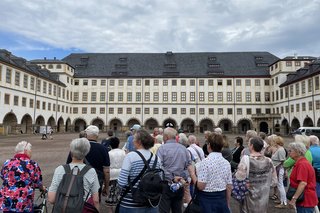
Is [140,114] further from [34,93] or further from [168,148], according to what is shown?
[168,148]

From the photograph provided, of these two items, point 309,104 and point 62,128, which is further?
point 62,128

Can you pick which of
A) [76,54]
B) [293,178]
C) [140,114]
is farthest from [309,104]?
[76,54]

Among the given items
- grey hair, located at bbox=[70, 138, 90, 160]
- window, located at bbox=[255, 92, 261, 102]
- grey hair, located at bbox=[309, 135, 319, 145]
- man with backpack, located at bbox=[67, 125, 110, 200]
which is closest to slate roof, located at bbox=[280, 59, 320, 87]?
window, located at bbox=[255, 92, 261, 102]

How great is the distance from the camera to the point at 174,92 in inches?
2025

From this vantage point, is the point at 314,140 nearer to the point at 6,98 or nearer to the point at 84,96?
the point at 6,98

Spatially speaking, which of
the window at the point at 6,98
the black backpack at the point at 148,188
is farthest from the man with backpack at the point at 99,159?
the window at the point at 6,98

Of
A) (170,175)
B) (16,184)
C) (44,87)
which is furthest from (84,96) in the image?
(16,184)

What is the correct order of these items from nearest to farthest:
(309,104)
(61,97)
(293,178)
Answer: (293,178) < (309,104) < (61,97)

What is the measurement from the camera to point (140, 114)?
168ft

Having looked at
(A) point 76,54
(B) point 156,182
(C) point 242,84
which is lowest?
(B) point 156,182

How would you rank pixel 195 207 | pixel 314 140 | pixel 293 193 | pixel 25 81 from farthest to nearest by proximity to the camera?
1. pixel 25 81
2. pixel 314 140
3. pixel 293 193
4. pixel 195 207

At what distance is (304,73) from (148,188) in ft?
138

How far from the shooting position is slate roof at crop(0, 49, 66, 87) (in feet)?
115

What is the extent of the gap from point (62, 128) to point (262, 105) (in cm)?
3989
